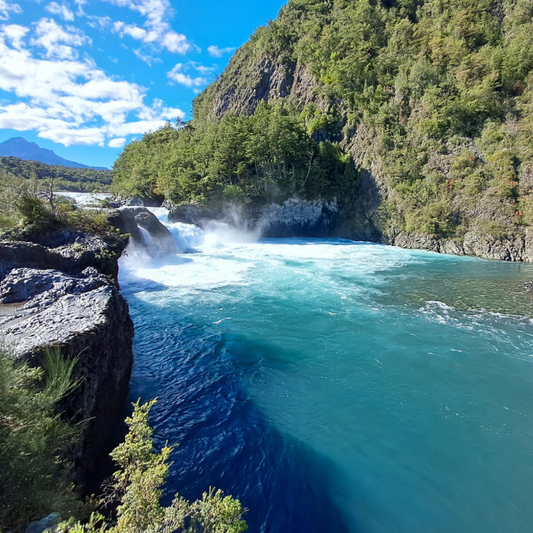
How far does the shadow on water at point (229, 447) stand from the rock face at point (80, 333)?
117 cm

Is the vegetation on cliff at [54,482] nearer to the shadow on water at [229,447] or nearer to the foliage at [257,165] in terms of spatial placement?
the shadow on water at [229,447]

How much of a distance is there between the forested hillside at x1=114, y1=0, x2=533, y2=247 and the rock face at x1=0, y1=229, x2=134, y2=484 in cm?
2566

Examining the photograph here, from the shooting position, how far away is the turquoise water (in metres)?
4.91

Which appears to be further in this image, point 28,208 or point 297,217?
point 297,217

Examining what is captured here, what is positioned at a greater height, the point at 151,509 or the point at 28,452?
the point at 28,452

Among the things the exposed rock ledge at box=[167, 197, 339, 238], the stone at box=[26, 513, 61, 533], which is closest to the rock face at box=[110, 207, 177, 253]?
the exposed rock ledge at box=[167, 197, 339, 238]

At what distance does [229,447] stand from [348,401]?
2.98m

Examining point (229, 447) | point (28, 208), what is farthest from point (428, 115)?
point (229, 447)

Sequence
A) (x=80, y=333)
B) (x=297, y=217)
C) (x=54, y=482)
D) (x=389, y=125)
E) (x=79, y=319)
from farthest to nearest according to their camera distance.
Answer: (x=297, y=217) → (x=389, y=125) → (x=79, y=319) → (x=80, y=333) → (x=54, y=482)

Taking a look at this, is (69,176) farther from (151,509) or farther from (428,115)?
(151,509)

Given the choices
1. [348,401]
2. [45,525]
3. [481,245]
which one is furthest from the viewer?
[481,245]

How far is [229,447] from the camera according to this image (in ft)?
19.4

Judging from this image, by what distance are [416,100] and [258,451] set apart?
3376 centimetres

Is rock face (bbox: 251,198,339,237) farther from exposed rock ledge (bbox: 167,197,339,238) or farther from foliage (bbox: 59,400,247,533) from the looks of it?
foliage (bbox: 59,400,247,533)
